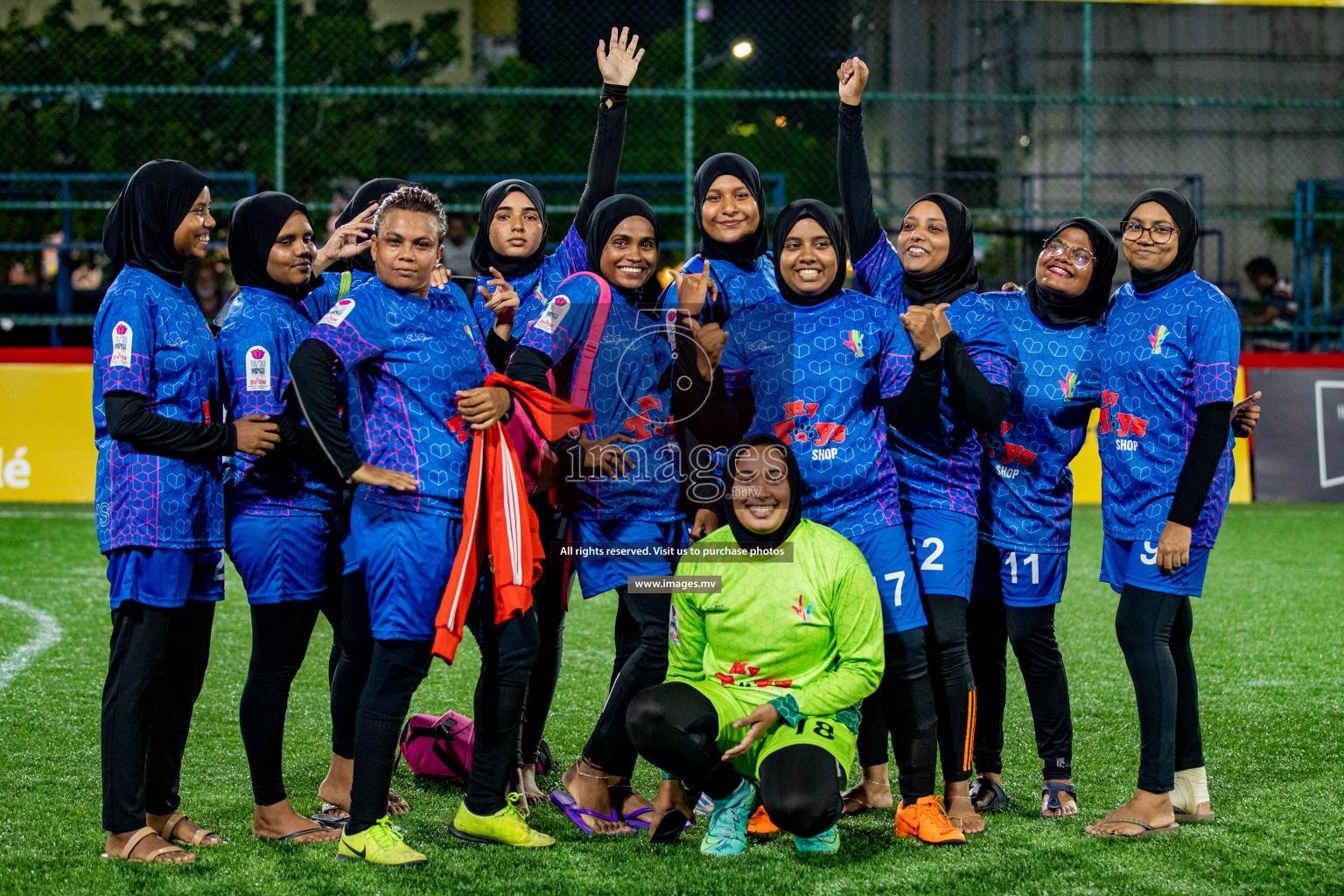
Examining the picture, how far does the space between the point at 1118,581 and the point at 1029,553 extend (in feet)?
0.95

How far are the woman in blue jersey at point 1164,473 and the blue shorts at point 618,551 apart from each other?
144cm

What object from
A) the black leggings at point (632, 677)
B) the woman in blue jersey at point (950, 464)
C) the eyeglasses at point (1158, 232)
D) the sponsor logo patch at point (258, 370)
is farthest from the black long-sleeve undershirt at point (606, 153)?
the eyeglasses at point (1158, 232)

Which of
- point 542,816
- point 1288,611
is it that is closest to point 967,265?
point 542,816

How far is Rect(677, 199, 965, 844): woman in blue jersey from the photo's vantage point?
398cm

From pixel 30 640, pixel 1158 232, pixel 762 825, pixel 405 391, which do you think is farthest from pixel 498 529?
pixel 30 640

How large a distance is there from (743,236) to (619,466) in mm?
913

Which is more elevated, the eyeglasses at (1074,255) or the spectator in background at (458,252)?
the spectator in background at (458,252)

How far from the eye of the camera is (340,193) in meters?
15.3

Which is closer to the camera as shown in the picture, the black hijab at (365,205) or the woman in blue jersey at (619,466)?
the woman in blue jersey at (619,466)

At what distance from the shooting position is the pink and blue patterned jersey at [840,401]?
3998 mm

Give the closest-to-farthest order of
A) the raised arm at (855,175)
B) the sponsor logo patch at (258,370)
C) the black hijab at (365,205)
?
1. the sponsor logo patch at (258,370)
2. the raised arm at (855,175)
3. the black hijab at (365,205)

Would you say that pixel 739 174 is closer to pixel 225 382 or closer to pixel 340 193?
pixel 225 382

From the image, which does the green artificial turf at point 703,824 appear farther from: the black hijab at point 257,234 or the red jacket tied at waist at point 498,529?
the black hijab at point 257,234

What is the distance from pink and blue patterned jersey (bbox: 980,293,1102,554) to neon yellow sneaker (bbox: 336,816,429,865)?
83.5 inches
